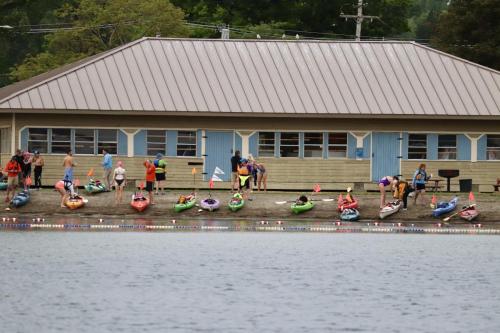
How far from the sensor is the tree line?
8725 centimetres

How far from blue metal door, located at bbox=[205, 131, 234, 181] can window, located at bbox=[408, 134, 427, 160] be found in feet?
24.6

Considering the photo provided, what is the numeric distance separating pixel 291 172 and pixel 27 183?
11.7 meters

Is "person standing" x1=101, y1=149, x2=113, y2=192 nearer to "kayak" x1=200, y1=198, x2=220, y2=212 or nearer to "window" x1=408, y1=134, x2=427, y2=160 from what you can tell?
"kayak" x1=200, y1=198, x2=220, y2=212

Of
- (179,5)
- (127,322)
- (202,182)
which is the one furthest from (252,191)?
(179,5)

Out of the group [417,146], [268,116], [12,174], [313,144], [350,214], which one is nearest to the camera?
[350,214]

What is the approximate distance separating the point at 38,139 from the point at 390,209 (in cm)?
1594

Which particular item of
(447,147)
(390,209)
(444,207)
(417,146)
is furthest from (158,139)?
(444,207)

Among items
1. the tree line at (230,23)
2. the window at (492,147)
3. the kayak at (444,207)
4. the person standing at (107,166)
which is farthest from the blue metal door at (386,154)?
the tree line at (230,23)

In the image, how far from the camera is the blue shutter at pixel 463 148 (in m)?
65.1

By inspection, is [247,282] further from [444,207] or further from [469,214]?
[469,214]

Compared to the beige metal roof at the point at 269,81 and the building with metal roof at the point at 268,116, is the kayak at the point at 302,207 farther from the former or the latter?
the beige metal roof at the point at 269,81

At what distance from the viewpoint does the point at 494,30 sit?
8669 centimetres

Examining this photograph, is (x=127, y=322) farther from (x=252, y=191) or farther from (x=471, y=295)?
(x=252, y=191)

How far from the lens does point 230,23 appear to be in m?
100
